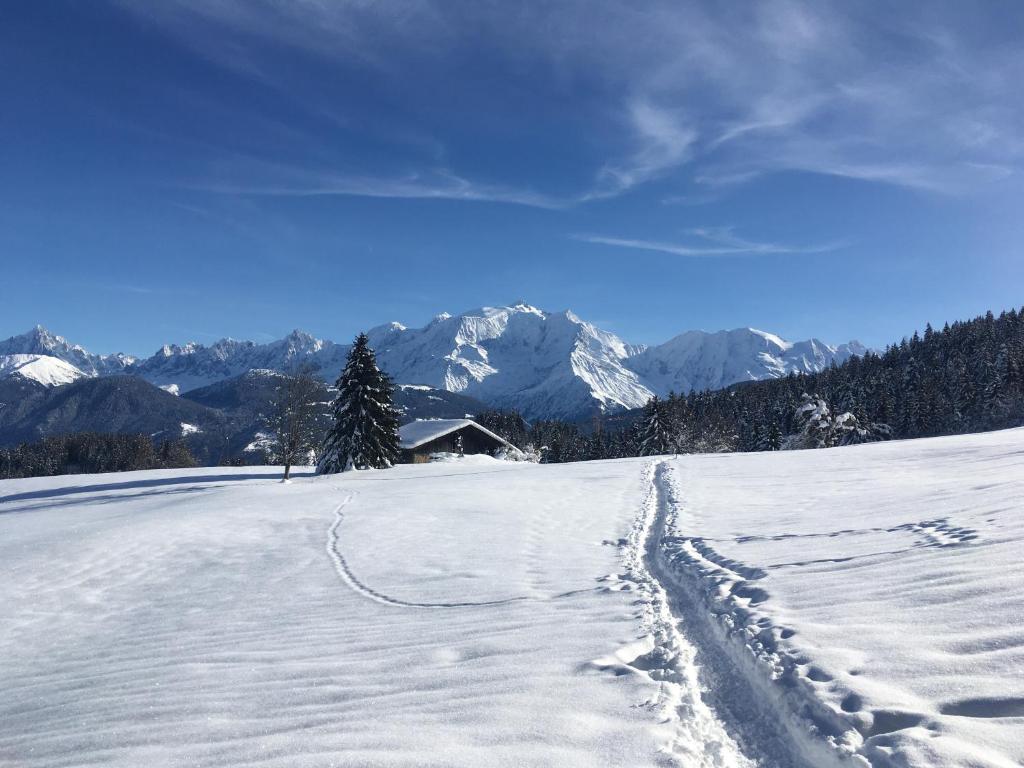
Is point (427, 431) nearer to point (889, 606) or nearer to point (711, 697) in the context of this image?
point (889, 606)

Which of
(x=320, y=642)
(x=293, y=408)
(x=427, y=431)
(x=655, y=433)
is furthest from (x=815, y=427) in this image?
(x=320, y=642)

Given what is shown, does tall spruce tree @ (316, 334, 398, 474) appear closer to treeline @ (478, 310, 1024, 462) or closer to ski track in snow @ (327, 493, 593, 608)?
ski track in snow @ (327, 493, 593, 608)

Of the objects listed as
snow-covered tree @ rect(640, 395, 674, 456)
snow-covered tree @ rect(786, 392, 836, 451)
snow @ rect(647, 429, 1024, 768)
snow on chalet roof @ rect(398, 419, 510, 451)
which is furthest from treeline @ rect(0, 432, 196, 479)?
snow @ rect(647, 429, 1024, 768)

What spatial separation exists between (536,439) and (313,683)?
289ft

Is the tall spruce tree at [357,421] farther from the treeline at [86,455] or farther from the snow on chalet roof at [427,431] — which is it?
the treeline at [86,455]

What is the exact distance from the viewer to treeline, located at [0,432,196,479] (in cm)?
9248

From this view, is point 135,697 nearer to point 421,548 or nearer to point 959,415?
point 421,548

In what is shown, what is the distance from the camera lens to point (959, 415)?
73500 millimetres

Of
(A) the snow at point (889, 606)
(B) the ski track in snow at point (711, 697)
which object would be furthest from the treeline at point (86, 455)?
(B) the ski track in snow at point (711, 697)

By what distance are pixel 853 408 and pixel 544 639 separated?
239 ft

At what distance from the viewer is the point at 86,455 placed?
343ft

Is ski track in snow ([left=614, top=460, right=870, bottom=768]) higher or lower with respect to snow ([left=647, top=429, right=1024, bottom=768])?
lower

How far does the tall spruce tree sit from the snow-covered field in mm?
17853

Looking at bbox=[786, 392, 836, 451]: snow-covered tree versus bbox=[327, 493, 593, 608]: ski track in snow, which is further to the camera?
bbox=[786, 392, 836, 451]: snow-covered tree
